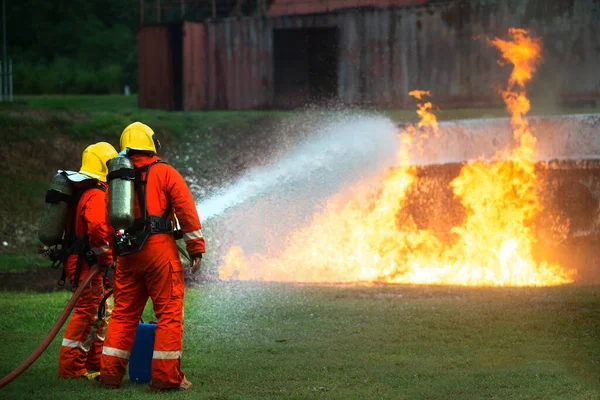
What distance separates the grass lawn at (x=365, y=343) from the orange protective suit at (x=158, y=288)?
224mm

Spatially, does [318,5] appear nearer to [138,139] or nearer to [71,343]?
[138,139]

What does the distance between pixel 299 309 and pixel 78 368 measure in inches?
173

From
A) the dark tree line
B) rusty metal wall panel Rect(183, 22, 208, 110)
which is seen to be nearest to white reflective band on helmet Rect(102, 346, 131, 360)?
rusty metal wall panel Rect(183, 22, 208, 110)

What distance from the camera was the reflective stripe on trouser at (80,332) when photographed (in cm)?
840

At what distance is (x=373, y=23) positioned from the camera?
89.4 feet

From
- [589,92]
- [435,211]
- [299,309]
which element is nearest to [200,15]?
[589,92]

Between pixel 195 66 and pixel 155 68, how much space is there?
1749mm

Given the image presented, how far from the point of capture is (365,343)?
10125 millimetres

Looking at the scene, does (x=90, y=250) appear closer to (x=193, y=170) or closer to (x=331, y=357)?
(x=331, y=357)

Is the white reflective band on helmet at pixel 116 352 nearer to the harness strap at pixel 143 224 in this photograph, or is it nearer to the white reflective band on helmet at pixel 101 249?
the harness strap at pixel 143 224

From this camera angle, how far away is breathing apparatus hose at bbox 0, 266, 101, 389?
7.68 m

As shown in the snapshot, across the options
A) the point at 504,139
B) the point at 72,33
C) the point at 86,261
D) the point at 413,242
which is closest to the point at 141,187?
the point at 86,261

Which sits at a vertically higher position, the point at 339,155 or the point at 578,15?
the point at 578,15

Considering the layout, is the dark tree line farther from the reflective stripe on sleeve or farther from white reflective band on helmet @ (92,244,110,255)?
the reflective stripe on sleeve
